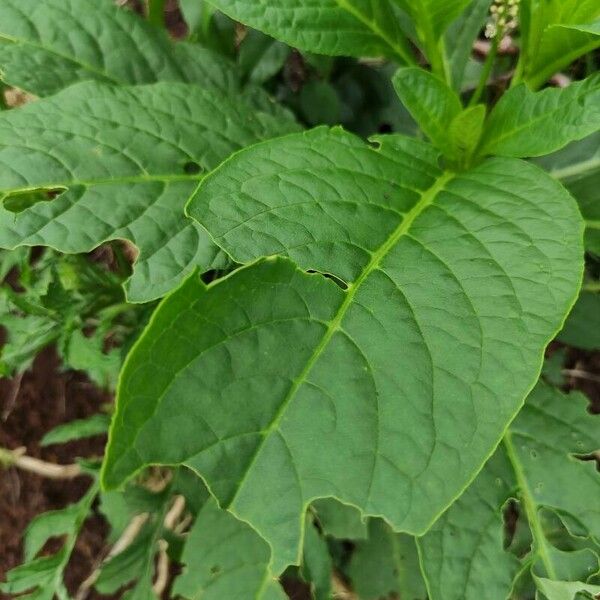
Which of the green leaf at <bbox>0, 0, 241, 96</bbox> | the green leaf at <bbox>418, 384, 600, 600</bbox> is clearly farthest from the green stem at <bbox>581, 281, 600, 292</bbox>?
Result: the green leaf at <bbox>0, 0, 241, 96</bbox>

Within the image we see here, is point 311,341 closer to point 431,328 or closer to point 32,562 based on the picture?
point 431,328

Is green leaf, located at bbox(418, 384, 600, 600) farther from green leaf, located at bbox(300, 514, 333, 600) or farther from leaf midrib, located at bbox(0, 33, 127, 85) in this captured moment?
leaf midrib, located at bbox(0, 33, 127, 85)

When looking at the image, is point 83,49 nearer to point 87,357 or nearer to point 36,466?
point 87,357

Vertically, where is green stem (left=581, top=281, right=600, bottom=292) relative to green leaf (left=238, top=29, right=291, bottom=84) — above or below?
below

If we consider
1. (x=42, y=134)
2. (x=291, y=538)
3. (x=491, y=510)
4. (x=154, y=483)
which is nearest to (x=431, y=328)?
(x=291, y=538)

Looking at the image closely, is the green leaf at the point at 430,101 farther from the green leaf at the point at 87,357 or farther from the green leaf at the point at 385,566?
the green leaf at the point at 385,566

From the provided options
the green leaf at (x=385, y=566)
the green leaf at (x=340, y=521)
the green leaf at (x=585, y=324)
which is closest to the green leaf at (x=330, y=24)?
the green leaf at (x=585, y=324)
